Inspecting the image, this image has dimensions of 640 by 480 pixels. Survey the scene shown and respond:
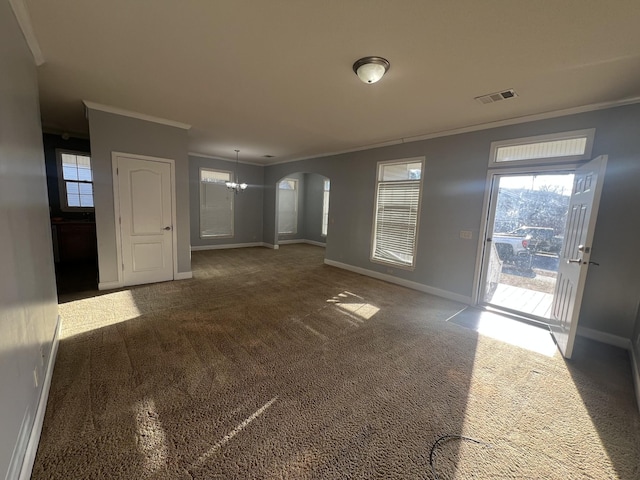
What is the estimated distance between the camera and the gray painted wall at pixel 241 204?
7227mm

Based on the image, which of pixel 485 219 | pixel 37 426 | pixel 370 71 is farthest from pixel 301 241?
pixel 37 426

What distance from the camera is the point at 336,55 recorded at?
2.25 m

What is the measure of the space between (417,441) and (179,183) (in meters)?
4.71

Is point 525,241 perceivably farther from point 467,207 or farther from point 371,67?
point 371,67

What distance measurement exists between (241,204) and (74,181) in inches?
Result: 148

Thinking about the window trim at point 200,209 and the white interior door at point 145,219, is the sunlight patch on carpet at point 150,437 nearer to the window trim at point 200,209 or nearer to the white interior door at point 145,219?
the white interior door at point 145,219

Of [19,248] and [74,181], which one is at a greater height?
[74,181]

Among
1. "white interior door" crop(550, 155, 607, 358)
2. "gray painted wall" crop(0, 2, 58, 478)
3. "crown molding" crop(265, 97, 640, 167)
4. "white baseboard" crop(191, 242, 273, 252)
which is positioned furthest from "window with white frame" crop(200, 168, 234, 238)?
"white interior door" crop(550, 155, 607, 358)

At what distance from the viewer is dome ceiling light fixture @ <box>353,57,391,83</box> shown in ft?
7.45

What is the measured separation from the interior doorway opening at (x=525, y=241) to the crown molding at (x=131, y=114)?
499 centimetres

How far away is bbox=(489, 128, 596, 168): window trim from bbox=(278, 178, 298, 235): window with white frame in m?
6.78

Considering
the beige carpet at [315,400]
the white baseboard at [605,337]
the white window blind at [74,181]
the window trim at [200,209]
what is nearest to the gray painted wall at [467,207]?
the white baseboard at [605,337]

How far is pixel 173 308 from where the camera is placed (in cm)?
345

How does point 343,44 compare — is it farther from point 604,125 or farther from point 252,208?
point 252,208
